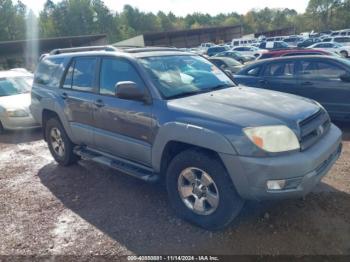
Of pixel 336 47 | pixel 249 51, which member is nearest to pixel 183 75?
→ pixel 336 47

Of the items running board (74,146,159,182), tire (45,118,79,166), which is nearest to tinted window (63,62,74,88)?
tire (45,118,79,166)

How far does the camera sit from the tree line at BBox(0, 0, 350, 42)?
73.8 meters

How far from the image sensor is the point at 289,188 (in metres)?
3.01

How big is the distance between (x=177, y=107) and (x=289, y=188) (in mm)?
1340

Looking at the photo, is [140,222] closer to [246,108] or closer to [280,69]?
[246,108]

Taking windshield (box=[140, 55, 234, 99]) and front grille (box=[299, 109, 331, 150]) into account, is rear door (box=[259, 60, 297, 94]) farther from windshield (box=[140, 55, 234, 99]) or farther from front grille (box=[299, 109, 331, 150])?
front grille (box=[299, 109, 331, 150])

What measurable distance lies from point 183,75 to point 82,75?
1572 mm

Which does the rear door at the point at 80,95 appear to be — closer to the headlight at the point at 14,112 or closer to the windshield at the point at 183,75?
the windshield at the point at 183,75

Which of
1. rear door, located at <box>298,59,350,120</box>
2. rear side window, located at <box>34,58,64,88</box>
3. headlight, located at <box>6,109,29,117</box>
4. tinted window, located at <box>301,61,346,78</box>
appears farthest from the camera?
headlight, located at <box>6,109,29,117</box>

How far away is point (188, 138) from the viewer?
327 cm

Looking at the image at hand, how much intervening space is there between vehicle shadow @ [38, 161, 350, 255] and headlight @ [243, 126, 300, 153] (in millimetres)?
906

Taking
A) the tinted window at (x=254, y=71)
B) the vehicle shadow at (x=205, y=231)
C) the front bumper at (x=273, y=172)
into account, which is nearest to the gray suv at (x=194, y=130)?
the front bumper at (x=273, y=172)

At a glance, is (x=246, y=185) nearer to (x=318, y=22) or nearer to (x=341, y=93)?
(x=341, y=93)

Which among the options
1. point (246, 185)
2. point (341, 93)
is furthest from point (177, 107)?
point (341, 93)
